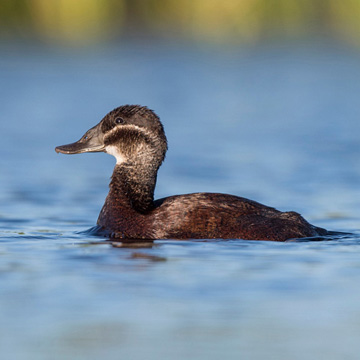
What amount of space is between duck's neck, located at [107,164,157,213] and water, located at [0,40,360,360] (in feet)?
1.84

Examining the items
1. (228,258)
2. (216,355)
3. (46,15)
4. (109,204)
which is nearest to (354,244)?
(228,258)

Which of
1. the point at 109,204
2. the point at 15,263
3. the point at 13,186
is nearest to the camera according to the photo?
the point at 15,263

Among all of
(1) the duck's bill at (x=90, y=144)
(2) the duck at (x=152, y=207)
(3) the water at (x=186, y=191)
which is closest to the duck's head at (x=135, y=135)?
(2) the duck at (x=152, y=207)

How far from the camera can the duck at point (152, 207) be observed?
10367mm

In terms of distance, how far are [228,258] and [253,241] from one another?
0.89 m

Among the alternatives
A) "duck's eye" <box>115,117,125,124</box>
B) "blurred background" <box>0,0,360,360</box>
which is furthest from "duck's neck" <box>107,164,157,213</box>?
"blurred background" <box>0,0,360,360</box>

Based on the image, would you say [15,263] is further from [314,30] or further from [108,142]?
[314,30]

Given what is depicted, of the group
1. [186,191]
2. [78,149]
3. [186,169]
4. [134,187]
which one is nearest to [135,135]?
[134,187]

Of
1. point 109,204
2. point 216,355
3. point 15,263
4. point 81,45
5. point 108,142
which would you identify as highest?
point 81,45

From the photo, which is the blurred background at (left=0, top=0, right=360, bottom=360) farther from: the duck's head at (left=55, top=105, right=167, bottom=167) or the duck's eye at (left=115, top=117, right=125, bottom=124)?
the duck's eye at (left=115, top=117, right=125, bottom=124)

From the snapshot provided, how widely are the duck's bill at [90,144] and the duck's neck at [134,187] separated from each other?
389mm

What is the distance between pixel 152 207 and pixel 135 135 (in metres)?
0.87

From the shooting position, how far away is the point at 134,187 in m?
11.1

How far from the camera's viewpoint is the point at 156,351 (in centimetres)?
658
